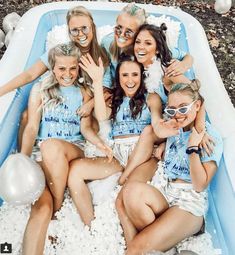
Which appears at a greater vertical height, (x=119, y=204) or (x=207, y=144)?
(x=207, y=144)

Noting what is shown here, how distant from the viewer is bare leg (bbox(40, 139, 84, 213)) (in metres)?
2.04

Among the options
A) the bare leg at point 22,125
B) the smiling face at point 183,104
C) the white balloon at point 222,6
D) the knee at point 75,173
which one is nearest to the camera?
the smiling face at point 183,104

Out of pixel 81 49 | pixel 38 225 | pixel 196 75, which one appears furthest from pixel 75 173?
pixel 196 75

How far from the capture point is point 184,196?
1990 mm

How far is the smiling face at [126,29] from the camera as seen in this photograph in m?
2.30

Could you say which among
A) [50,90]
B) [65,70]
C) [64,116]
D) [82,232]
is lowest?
[82,232]

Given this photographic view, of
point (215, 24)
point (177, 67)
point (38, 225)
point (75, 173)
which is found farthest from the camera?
point (215, 24)

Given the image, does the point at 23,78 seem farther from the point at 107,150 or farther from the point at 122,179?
the point at 122,179

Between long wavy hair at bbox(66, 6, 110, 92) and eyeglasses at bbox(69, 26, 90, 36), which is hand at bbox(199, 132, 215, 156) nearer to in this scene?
long wavy hair at bbox(66, 6, 110, 92)

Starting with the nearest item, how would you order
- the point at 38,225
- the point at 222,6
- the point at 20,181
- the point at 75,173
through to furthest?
the point at 20,181 < the point at 38,225 < the point at 75,173 < the point at 222,6

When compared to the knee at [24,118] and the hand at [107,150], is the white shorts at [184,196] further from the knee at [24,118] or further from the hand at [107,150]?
the knee at [24,118]

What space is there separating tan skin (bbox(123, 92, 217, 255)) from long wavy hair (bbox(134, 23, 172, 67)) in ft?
1.24

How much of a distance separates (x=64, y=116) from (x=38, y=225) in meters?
0.52

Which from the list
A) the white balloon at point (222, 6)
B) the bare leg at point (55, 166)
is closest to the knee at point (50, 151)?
the bare leg at point (55, 166)
